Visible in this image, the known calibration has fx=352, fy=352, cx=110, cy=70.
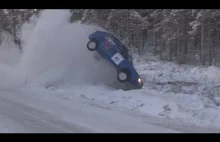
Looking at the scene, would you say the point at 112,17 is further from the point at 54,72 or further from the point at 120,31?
the point at 54,72

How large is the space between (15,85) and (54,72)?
1889mm

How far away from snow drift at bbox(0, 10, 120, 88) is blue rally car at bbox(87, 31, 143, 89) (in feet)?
2.53

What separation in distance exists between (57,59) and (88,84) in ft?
9.30

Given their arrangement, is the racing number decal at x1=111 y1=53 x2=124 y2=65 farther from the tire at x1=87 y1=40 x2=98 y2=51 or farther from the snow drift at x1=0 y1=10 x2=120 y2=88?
the tire at x1=87 y1=40 x2=98 y2=51

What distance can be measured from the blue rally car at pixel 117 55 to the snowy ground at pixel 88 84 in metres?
0.65

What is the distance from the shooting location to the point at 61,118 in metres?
9.55

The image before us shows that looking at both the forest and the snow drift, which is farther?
the forest

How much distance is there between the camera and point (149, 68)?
24.2 meters

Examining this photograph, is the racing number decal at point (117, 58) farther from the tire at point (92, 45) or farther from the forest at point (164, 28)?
the forest at point (164, 28)

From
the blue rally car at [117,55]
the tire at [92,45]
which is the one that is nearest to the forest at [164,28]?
the tire at [92,45]

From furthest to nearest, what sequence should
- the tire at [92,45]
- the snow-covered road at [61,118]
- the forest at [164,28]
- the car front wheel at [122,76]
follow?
the forest at [164,28]
the tire at [92,45]
the car front wheel at [122,76]
the snow-covered road at [61,118]

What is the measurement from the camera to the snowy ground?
1033cm

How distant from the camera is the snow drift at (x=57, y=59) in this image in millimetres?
15719

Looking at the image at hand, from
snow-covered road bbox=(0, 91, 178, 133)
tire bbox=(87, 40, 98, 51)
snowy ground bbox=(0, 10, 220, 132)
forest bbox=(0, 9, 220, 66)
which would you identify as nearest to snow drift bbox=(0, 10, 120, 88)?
snowy ground bbox=(0, 10, 220, 132)
